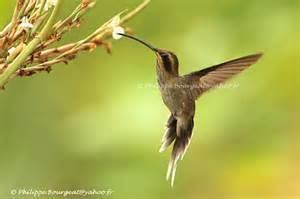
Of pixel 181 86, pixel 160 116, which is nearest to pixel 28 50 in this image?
pixel 181 86

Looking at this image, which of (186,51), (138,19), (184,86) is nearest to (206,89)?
(184,86)

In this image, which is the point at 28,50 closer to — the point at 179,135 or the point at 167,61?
the point at 167,61

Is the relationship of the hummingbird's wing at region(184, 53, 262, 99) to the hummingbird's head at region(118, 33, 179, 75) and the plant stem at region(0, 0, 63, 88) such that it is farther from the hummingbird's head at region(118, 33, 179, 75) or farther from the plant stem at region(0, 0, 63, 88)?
the plant stem at region(0, 0, 63, 88)

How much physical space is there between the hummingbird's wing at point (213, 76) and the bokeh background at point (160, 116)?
64 centimetres

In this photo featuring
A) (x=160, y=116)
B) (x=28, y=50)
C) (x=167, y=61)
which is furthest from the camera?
(x=160, y=116)

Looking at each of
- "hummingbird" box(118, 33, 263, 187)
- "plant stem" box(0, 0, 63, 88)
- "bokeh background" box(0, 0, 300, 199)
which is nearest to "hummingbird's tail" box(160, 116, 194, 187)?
"hummingbird" box(118, 33, 263, 187)

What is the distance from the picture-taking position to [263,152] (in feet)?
9.47

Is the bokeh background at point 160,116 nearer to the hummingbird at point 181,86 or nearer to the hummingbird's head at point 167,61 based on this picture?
the hummingbird at point 181,86

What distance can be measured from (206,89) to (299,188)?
3.28 ft

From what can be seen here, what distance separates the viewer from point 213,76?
206cm

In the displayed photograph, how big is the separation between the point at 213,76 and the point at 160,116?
0.73m

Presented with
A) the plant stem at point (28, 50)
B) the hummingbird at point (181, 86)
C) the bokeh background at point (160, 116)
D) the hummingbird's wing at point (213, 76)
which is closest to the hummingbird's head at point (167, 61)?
the hummingbird at point (181, 86)

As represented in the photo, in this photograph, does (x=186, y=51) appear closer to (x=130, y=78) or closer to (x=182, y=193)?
(x=130, y=78)

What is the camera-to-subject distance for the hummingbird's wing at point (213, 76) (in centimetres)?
197
